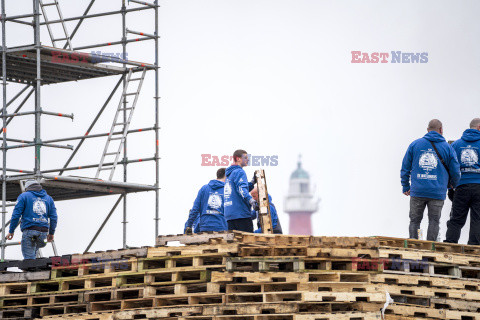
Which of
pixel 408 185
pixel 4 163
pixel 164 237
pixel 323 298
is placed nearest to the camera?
pixel 323 298

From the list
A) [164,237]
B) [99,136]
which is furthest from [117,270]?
[99,136]

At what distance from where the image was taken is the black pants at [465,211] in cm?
1891

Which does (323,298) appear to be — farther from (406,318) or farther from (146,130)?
(146,130)

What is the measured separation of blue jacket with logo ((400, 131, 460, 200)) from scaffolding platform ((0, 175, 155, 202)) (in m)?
7.80

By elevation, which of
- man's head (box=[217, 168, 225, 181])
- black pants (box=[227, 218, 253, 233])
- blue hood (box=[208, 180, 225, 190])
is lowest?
black pants (box=[227, 218, 253, 233])

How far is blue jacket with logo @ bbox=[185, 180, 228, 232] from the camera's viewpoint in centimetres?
1984

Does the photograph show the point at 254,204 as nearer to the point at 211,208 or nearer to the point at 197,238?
the point at 211,208

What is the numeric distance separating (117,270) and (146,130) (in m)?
8.58

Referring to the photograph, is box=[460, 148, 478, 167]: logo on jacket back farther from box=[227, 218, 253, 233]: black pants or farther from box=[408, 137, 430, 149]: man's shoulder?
box=[227, 218, 253, 233]: black pants

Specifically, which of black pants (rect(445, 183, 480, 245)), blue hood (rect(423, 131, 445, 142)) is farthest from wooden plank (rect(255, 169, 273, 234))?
black pants (rect(445, 183, 480, 245))

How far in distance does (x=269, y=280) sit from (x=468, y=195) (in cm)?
434

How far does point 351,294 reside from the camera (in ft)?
53.3

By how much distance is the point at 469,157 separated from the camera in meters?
19.0

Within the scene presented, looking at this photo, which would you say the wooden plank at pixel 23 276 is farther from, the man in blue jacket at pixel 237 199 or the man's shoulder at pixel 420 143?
the man's shoulder at pixel 420 143
